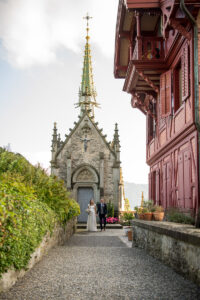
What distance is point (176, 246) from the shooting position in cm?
631

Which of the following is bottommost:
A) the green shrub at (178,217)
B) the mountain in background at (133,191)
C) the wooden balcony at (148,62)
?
the green shrub at (178,217)

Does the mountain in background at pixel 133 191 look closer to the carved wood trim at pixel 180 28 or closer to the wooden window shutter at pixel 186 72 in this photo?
the wooden window shutter at pixel 186 72

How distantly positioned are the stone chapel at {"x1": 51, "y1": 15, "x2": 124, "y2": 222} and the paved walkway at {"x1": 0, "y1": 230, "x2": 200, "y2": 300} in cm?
1926

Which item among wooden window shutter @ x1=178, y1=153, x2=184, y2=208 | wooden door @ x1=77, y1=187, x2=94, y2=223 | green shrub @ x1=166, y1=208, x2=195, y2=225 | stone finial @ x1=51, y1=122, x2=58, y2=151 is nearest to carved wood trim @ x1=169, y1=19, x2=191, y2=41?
wooden window shutter @ x1=178, y1=153, x2=184, y2=208

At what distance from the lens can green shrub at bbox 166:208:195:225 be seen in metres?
10.2

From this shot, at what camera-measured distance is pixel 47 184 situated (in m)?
11.6

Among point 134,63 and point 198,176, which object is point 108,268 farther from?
point 134,63

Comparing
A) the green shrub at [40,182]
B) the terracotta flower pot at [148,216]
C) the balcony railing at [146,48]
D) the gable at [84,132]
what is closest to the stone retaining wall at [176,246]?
the terracotta flower pot at [148,216]

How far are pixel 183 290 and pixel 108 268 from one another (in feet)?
7.06

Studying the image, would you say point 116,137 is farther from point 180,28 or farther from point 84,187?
point 180,28

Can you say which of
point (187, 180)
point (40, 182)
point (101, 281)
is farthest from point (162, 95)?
point (101, 281)

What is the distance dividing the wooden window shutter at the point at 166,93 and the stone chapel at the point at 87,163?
14322 millimetres

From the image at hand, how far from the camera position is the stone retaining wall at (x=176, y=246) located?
17.3 ft

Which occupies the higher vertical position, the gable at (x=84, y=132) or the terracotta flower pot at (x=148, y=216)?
the gable at (x=84, y=132)
